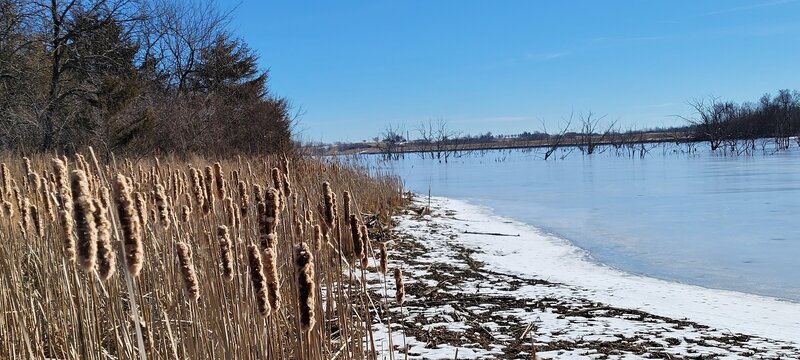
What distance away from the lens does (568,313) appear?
157 inches

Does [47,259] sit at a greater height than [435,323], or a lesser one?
greater

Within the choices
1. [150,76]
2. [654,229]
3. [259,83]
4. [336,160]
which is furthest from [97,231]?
[259,83]

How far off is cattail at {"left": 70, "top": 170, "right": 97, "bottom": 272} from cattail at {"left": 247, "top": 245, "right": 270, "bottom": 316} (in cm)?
29

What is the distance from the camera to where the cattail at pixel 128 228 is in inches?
44.6

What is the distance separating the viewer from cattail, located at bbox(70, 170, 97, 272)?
1.03 metres

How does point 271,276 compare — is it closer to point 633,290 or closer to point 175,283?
point 175,283

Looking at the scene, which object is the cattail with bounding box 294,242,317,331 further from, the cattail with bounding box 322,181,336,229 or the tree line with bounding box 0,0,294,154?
the tree line with bounding box 0,0,294,154

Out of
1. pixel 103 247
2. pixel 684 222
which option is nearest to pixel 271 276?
pixel 103 247

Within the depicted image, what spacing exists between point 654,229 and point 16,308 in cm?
732

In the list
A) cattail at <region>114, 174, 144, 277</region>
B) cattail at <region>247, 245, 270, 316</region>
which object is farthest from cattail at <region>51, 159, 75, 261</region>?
cattail at <region>247, 245, 270, 316</region>

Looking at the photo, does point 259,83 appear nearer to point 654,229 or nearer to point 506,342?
point 654,229

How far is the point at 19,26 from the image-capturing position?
15.4 m

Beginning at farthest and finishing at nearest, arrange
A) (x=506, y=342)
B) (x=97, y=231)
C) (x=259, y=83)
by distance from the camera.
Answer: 1. (x=259, y=83)
2. (x=506, y=342)
3. (x=97, y=231)

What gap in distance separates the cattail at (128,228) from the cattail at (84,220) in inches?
3.1
